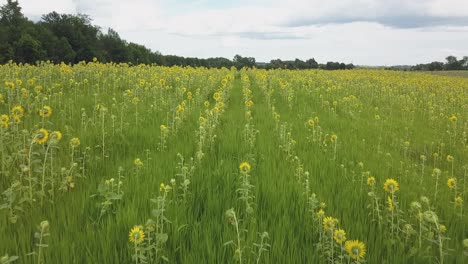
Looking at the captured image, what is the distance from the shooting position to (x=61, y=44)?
2069 inches

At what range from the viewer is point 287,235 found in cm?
263

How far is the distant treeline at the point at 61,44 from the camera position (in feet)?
146

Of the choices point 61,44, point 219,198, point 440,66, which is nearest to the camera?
point 219,198

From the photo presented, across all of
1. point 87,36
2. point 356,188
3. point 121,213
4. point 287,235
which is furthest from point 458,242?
point 87,36

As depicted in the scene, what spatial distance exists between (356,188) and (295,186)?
0.66 m

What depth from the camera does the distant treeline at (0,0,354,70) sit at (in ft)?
146

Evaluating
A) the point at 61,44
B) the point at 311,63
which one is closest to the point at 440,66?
the point at 311,63

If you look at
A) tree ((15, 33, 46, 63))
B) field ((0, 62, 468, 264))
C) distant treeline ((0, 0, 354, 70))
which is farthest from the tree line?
field ((0, 62, 468, 264))

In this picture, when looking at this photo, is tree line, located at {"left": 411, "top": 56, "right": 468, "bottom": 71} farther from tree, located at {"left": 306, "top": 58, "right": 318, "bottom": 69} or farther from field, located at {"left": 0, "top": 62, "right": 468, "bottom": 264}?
field, located at {"left": 0, "top": 62, "right": 468, "bottom": 264}

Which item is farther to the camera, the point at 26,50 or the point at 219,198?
the point at 26,50

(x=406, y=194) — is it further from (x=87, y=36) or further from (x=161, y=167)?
(x=87, y=36)

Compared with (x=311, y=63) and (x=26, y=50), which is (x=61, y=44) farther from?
(x=311, y=63)

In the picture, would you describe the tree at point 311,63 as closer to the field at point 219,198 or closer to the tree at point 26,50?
the tree at point 26,50

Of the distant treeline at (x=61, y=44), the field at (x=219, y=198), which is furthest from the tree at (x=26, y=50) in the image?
the field at (x=219, y=198)
